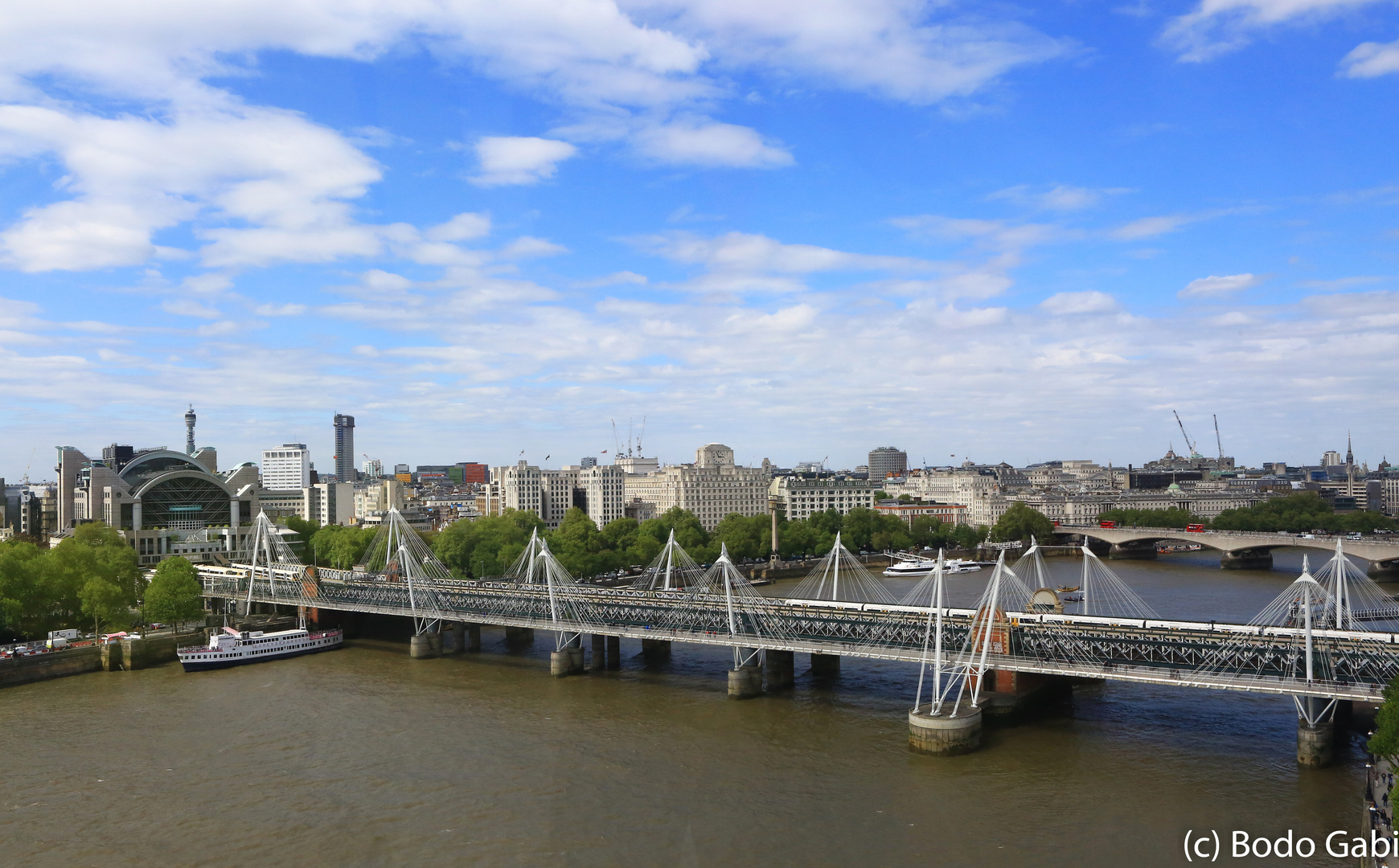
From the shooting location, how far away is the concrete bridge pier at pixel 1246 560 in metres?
83.5

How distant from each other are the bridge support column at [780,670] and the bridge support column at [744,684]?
962 mm

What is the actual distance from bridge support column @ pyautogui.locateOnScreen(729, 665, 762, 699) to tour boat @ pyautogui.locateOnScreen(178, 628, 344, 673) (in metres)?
23.1

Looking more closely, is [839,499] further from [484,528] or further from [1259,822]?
[1259,822]

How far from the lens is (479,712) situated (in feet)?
111

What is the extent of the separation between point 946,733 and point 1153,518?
96973 mm

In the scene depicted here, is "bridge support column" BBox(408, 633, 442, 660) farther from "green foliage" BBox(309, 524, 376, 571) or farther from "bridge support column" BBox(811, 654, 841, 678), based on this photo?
"green foliage" BBox(309, 524, 376, 571)

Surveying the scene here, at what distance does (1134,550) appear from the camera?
101 meters

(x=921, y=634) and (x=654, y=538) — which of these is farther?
(x=654, y=538)

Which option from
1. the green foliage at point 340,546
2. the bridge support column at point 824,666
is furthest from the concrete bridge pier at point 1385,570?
the green foliage at point 340,546

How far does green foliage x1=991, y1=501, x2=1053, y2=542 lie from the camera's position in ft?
347

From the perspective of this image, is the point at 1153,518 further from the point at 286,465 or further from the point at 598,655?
the point at 286,465

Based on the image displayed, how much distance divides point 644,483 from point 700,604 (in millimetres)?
81254

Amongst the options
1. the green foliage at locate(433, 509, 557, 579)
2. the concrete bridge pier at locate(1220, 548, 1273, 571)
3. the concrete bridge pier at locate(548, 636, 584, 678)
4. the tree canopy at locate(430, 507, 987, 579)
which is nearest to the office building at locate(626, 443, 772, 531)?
the tree canopy at locate(430, 507, 987, 579)

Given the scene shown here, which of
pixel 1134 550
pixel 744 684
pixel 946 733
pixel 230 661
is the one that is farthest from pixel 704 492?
pixel 946 733
